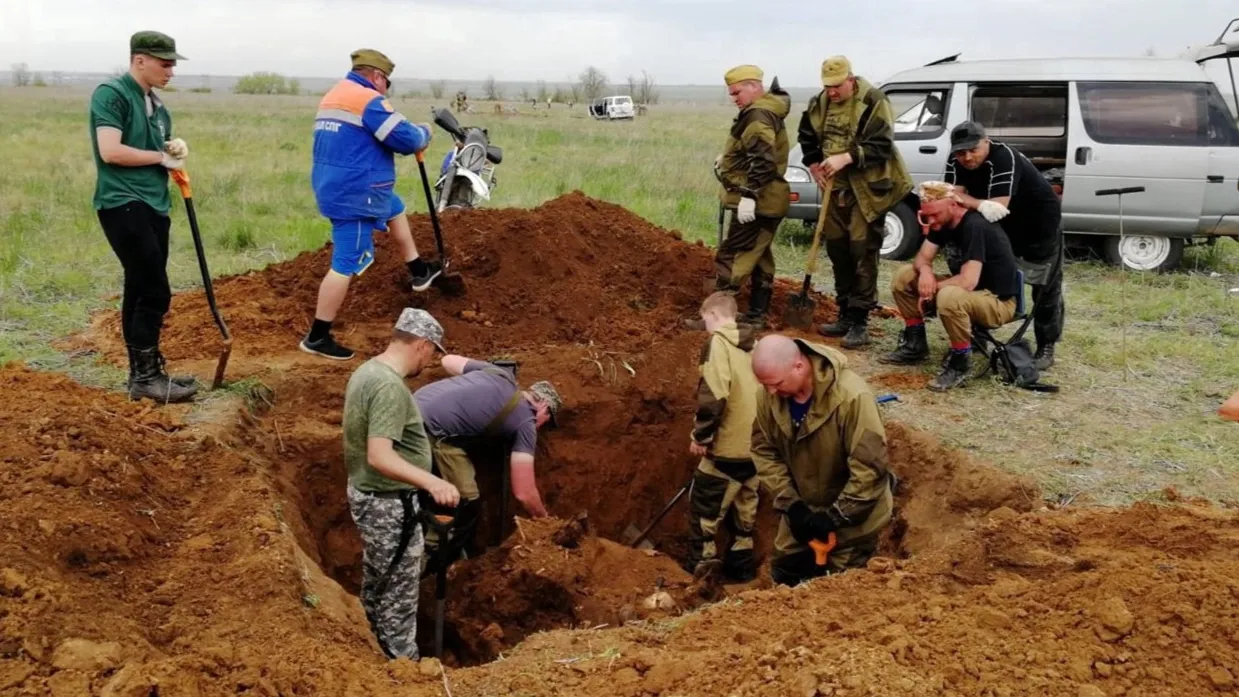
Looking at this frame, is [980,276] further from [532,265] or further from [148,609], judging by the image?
[148,609]

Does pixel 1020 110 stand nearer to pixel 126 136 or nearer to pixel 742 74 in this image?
pixel 742 74

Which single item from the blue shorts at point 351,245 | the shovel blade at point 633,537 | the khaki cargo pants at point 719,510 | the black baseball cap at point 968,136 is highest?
the black baseball cap at point 968,136

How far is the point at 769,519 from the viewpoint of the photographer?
6.24 meters

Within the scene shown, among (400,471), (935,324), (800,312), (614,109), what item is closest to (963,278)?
(800,312)

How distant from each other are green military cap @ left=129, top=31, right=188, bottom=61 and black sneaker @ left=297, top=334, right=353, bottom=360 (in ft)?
6.64

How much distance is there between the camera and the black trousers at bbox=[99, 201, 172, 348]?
16.8 feet

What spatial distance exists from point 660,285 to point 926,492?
12.1 feet

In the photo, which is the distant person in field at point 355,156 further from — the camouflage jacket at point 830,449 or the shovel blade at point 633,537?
the camouflage jacket at point 830,449

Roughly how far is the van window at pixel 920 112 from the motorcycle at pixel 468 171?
439cm

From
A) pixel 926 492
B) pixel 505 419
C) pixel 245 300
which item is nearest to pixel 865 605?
pixel 926 492

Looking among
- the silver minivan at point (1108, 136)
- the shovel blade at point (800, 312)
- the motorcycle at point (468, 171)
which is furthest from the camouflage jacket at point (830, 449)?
the silver minivan at point (1108, 136)

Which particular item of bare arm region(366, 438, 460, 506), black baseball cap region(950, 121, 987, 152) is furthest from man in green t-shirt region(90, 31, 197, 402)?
black baseball cap region(950, 121, 987, 152)

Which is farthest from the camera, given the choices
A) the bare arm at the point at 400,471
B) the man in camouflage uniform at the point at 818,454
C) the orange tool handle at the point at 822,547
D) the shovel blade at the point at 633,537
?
the shovel blade at the point at 633,537

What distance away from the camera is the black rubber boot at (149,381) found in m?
5.50
